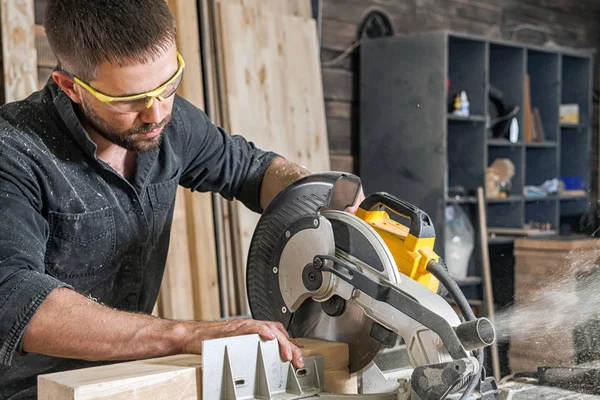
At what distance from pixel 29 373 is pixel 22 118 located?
1.86 ft

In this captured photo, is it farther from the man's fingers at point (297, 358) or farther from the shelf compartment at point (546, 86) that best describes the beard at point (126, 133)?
the shelf compartment at point (546, 86)

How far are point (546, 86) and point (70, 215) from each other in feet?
11.8

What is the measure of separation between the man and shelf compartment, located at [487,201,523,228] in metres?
2.65

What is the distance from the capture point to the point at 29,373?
1.78 meters

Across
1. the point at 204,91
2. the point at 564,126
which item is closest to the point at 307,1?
the point at 204,91

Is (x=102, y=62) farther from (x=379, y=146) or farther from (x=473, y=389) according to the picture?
(x=379, y=146)

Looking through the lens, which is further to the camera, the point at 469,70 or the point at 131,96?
the point at 469,70

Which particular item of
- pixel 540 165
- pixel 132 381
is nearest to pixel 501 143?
pixel 540 165

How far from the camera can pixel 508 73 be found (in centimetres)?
441

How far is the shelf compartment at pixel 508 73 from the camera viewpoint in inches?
171

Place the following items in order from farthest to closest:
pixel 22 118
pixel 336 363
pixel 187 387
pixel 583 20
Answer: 1. pixel 583 20
2. pixel 22 118
3. pixel 336 363
4. pixel 187 387

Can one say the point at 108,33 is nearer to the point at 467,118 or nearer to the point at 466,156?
the point at 467,118

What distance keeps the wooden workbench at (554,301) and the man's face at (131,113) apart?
39.5 inches

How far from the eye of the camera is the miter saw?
1279 millimetres
